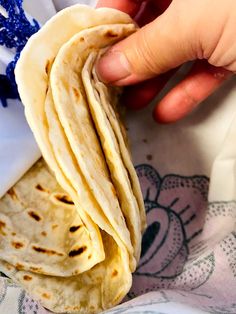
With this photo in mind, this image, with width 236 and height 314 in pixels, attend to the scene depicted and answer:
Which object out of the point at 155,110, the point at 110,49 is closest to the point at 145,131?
the point at 155,110

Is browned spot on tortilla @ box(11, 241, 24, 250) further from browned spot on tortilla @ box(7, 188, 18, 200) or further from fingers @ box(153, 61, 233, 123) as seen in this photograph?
fingers @ box(153, 61, 233, 123)

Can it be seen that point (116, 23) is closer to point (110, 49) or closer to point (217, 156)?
point (110, 49)

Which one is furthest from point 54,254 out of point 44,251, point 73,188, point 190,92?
point 190,92

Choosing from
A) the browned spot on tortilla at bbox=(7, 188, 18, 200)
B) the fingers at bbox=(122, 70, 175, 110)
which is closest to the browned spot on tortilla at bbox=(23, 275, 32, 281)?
the browned spot on tortilla at bbox=(7, 188, 18, 200)

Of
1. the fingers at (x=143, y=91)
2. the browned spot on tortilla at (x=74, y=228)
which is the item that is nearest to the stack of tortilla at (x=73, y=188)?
the browned spot on tortilla at (x=74, y=228)

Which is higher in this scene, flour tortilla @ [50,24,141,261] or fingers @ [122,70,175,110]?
flour tortilla @ [50,24,141,261]

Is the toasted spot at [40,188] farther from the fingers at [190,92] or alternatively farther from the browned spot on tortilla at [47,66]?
the fingers at [190,92]

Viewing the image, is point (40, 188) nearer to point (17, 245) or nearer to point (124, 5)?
point (17, 245)
